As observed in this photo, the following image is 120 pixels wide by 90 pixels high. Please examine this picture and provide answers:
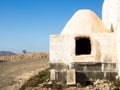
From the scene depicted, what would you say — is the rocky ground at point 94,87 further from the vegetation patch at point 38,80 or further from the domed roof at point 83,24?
the domed roof at point 83,24

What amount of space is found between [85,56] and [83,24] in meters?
1.79

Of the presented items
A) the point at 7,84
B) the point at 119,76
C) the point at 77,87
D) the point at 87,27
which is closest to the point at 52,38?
the point at 87,27

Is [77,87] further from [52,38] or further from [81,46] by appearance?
[81,46]

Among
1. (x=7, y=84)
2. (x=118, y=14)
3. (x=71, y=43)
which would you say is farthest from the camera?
(x=7, y=84)

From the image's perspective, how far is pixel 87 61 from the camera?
14164mm

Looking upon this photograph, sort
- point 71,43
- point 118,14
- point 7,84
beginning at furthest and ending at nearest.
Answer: point 7,84 → point 71,43 → point 118,14

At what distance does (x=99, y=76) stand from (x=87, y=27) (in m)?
2.46

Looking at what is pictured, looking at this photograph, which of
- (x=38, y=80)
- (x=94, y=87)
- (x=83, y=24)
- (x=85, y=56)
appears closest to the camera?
(x=94, y=87)

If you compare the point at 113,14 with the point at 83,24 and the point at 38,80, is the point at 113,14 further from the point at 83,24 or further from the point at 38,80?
the point at 38,80

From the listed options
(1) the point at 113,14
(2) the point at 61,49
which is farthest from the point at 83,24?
(2) the point at 61,49

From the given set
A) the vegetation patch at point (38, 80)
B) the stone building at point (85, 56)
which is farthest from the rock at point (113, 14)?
the vegetation patch at point (38, 80)

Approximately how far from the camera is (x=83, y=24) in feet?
49.7

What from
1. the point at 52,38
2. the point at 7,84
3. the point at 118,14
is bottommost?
the point at 7,84

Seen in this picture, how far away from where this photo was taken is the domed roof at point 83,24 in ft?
48.6
